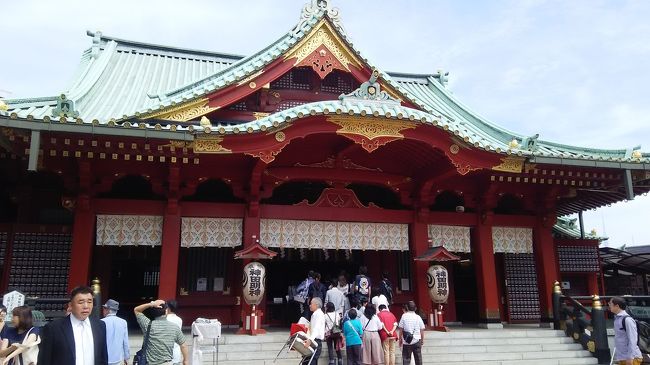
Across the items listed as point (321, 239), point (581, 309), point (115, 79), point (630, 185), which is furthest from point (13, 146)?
point (630, 185)

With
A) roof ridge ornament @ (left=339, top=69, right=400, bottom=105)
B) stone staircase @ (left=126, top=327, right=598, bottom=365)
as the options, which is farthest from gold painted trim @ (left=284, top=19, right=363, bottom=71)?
stone staircase @ (left=126, top=327, right=598, bottom=365)

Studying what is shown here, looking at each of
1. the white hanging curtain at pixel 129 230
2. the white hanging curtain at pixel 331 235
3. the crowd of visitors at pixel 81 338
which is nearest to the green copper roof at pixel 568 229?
the white hanging curtain at pixel 331 235

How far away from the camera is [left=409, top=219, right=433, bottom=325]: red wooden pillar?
12180mm

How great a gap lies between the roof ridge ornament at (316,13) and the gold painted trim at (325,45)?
6.9 inches

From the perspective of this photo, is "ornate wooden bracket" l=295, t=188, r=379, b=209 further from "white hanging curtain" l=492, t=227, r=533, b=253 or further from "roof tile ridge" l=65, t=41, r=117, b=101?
"roof tile ridge" l=65, t=41, r=117, b=101

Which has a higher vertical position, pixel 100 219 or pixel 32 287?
pixel 100 219

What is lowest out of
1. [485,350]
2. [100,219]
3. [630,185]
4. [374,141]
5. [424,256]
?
[485,350]

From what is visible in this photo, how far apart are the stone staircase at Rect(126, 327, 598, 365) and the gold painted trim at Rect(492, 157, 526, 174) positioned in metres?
3.70

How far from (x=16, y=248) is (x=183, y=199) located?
367cm

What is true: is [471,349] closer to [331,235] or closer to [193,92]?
[331,235]

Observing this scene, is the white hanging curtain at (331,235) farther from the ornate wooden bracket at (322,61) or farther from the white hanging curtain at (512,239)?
the ornate wooden bracket at (322,61)

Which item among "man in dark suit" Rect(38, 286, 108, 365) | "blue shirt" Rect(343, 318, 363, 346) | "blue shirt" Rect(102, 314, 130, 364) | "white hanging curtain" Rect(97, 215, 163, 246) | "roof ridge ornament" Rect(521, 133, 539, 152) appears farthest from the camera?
"roof ridge ornament" Rect(521, 133, 539, 152)

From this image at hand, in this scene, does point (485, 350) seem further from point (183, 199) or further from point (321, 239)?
point (183, 199)

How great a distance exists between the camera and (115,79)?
14.7 m
